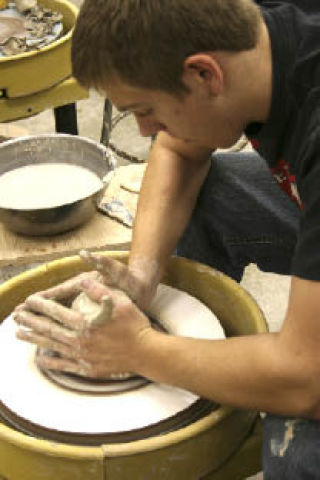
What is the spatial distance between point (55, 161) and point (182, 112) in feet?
2.99

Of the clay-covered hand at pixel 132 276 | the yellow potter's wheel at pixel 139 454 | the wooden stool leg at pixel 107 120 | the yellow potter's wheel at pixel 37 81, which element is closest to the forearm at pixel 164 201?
the clay-covered hand at pixel 132 276

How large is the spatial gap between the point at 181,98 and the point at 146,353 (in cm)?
44

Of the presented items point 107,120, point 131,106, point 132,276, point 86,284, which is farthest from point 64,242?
point 107,120

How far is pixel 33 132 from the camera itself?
3.67 metres

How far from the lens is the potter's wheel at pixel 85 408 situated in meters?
1.25

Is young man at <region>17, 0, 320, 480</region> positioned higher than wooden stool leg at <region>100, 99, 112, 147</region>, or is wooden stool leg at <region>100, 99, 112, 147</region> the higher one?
young man at <region>17, 0, 320, 480</region>

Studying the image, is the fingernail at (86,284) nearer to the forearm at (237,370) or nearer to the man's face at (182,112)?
the forearm at (237,370)

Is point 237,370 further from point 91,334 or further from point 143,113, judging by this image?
point 143,113

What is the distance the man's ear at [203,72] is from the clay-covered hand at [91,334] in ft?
1.28

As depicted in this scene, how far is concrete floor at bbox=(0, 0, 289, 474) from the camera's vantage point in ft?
7.95

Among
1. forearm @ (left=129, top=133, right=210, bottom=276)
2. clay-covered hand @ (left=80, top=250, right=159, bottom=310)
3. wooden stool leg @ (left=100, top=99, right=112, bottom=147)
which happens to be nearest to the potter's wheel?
clay-covered hand @ (left=80, top=250, right=159, bottom=310)

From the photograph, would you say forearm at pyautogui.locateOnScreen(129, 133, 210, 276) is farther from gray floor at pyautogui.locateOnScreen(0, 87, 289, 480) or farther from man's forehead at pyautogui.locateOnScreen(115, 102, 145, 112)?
gray floor at pyautogui.locateOnScreen(0, 87, 289, 480)

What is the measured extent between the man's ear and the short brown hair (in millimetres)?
11

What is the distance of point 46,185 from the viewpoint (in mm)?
1942
